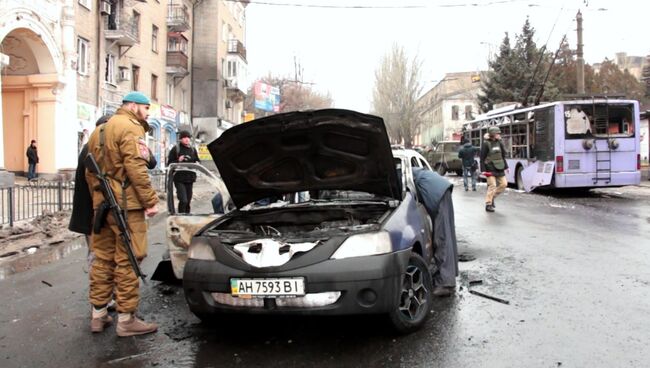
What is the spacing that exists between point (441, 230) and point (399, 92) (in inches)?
2220

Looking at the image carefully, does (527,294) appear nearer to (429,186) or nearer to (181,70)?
(429,186)

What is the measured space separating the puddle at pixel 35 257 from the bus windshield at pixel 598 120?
12.7 metres

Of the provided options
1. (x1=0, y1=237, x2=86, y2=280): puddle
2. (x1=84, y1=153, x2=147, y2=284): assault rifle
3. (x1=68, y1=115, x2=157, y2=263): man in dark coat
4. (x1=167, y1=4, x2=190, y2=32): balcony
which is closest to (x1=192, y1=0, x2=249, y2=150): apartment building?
(x1=167, y1=4, x2=190, y2=32): balcony

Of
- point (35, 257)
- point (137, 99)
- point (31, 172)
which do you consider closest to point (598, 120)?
point (137, 99)

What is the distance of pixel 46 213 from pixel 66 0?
43.2 ft

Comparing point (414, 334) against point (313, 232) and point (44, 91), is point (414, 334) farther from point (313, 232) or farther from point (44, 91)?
point (44, 91)

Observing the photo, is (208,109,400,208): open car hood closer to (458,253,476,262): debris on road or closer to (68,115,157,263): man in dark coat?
(68,115,157,263): man in dark coat

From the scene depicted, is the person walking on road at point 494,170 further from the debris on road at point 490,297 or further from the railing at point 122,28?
the railing at point 122,28

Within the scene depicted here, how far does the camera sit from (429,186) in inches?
204

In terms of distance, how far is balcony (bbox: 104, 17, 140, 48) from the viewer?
24391mm

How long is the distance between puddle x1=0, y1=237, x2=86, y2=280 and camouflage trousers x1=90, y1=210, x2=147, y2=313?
121 inches

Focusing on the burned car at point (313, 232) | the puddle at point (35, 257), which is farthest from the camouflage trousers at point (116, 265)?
the puddle at point (35, 257)

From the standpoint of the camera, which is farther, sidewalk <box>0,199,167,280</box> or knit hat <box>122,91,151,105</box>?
sidewalk <box>0,199,167,280</box>

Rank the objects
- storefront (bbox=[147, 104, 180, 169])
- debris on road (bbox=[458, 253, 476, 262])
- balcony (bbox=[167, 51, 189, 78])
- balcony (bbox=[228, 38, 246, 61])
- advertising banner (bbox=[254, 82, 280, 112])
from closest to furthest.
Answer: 1. debris on road (bbox=[458, 253, 476, 262])
2. storefront (bbox=[147, 104, 180, 169])
3. balcony (bbox=[167, 51, 189, 78])
4. balcony (bbox=[228, 38, 246, 61])
5. advertising banner (bbox=[254, 82, 280, 112])
